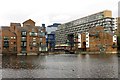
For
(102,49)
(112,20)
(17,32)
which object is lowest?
(102,49)

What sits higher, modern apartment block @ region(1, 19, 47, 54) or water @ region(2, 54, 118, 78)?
modern apartment block @ region(1, 19, 47, 54)

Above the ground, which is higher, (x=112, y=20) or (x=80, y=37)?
(x=112, y=20)

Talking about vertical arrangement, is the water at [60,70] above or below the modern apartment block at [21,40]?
below

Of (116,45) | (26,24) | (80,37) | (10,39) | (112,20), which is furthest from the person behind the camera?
(112,20)

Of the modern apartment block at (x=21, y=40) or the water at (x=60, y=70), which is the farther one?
the modern apartment block at (x=21, y=40)

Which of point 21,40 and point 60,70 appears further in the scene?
point 21,40

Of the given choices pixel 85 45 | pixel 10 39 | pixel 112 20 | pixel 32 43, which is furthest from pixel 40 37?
pixel 112 20

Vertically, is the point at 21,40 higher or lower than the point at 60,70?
higher

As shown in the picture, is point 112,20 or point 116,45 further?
point 112,20

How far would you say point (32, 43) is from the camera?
127625 millimetres

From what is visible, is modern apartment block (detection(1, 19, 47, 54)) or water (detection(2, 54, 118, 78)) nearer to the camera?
water (detection(2, 54, 118, 78))

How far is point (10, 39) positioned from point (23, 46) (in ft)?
24.1

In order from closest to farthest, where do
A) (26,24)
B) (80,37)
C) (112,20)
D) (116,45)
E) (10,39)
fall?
(10,39)
(26,24)
(116,45)
(80,37)
(112,20)

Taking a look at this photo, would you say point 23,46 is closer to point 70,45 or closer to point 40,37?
point 40,37
